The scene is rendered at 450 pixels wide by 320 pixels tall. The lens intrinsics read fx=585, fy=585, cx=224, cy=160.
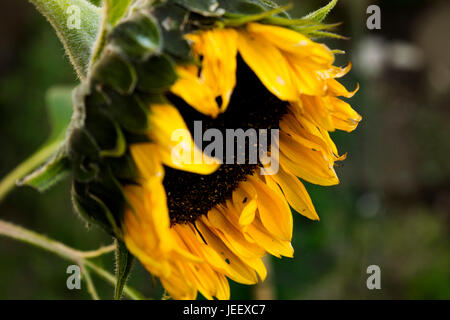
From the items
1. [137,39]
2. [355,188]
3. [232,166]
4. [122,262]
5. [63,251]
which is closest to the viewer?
[137,39]

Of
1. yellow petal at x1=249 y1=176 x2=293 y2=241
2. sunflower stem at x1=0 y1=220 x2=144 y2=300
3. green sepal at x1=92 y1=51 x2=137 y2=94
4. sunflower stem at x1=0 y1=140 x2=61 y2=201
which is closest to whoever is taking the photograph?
green sepal at x1=92 y1=51 x2=137 y2=94

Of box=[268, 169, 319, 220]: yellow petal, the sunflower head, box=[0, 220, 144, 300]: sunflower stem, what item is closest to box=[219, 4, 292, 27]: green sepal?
the sunflower head

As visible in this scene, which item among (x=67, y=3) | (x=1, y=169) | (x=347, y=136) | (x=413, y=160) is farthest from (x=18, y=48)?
(x=413, y=160)

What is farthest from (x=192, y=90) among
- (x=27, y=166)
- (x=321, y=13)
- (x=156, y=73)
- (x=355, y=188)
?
(x=355, y=188)

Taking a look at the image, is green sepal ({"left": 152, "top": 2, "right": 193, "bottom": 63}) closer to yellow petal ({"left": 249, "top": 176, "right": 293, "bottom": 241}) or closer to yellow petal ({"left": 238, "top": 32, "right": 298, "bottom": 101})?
yellow petal ({"left": 238, "top": 32, "right": 298, "bottom": 101})

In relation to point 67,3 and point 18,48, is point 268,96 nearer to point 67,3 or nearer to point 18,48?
point 67,3

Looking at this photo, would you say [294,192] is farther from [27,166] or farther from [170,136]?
[27,166]

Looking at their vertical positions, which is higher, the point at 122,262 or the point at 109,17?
the point at 109,17

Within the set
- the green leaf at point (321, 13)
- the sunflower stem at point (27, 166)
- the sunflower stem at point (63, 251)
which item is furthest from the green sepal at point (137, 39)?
the sunflower stem at point (27, 166)
